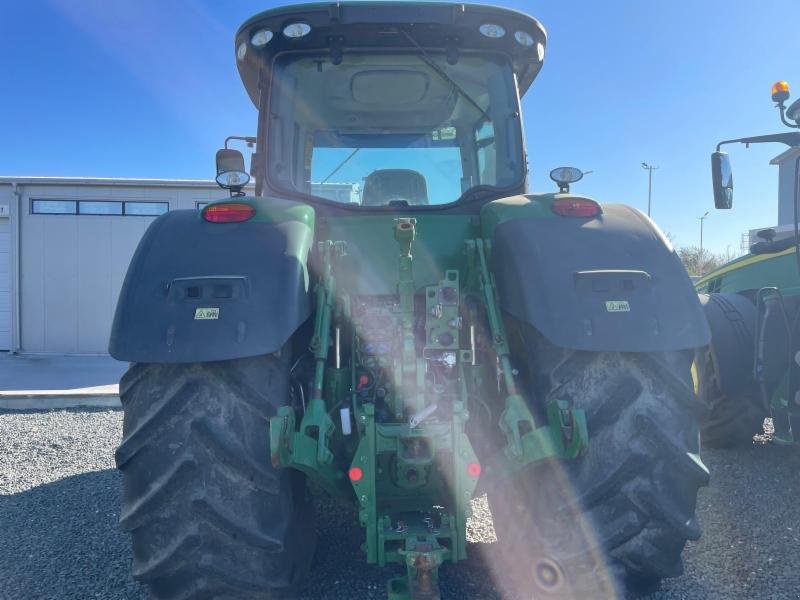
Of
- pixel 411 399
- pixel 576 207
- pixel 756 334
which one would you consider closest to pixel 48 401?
pixel 411 399

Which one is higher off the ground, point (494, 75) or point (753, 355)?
point (494, 75)

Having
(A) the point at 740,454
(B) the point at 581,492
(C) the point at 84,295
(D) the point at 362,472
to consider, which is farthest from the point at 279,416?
(C) the point at 84,295

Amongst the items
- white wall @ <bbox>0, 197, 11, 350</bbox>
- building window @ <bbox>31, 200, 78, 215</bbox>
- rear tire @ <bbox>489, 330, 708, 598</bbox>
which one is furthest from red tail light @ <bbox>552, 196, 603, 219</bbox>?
white wall @ <bbox>0, 197, 11, 350</bbox>

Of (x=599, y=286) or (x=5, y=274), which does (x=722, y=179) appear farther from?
(x=5, y=274)

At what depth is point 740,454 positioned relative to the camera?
15.0ft

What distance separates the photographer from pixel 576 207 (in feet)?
7.70

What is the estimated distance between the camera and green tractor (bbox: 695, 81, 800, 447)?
3704 mm

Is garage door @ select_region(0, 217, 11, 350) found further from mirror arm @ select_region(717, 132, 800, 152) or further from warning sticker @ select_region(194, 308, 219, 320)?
mirror arm @ select_region(717, 132, 800, 152)

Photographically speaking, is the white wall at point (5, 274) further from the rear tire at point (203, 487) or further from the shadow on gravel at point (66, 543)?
the rear tire at point (203, 487)

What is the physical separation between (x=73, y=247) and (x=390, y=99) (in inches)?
409

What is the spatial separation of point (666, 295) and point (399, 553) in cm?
120

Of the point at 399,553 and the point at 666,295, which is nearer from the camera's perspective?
the point at 399,553

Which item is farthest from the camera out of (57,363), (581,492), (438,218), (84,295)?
(84,295)

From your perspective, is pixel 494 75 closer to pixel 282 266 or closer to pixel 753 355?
pixel 282 266
